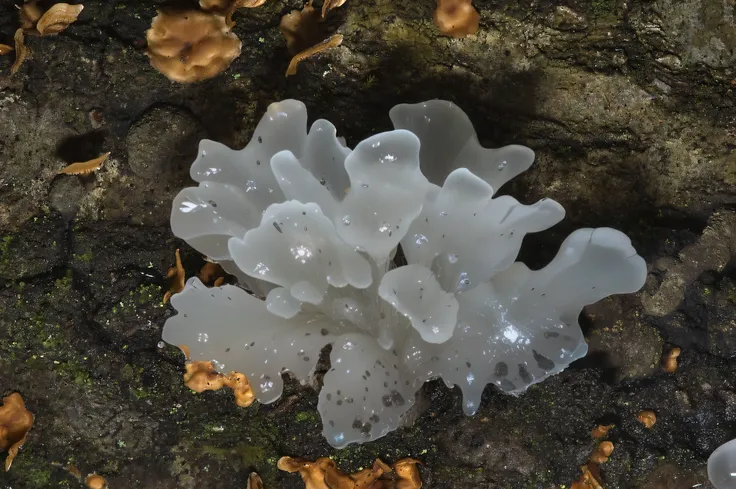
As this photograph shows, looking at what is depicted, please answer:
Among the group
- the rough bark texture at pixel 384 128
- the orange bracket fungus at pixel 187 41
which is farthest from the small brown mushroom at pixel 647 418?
the orange bracket fungus at pixel 187 41

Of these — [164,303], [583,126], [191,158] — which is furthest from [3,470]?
[583,126]

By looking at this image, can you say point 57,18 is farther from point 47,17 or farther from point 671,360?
point 671,360

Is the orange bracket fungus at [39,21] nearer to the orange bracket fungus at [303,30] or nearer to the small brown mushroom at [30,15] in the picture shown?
the small brown mushroom at [30,15]

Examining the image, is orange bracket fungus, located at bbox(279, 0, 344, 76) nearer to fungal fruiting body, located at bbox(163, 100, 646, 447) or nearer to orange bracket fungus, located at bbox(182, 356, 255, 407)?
fungal fruiting body, located at bbox(163, 100, 646, 447)

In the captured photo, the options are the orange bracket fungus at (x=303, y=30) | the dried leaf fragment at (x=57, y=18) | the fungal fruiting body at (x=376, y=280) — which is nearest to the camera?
the fungal fruiting body at (x=376, y=280)

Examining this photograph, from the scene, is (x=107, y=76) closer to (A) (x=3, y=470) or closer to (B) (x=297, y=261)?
(B) (x=297, y=261)
